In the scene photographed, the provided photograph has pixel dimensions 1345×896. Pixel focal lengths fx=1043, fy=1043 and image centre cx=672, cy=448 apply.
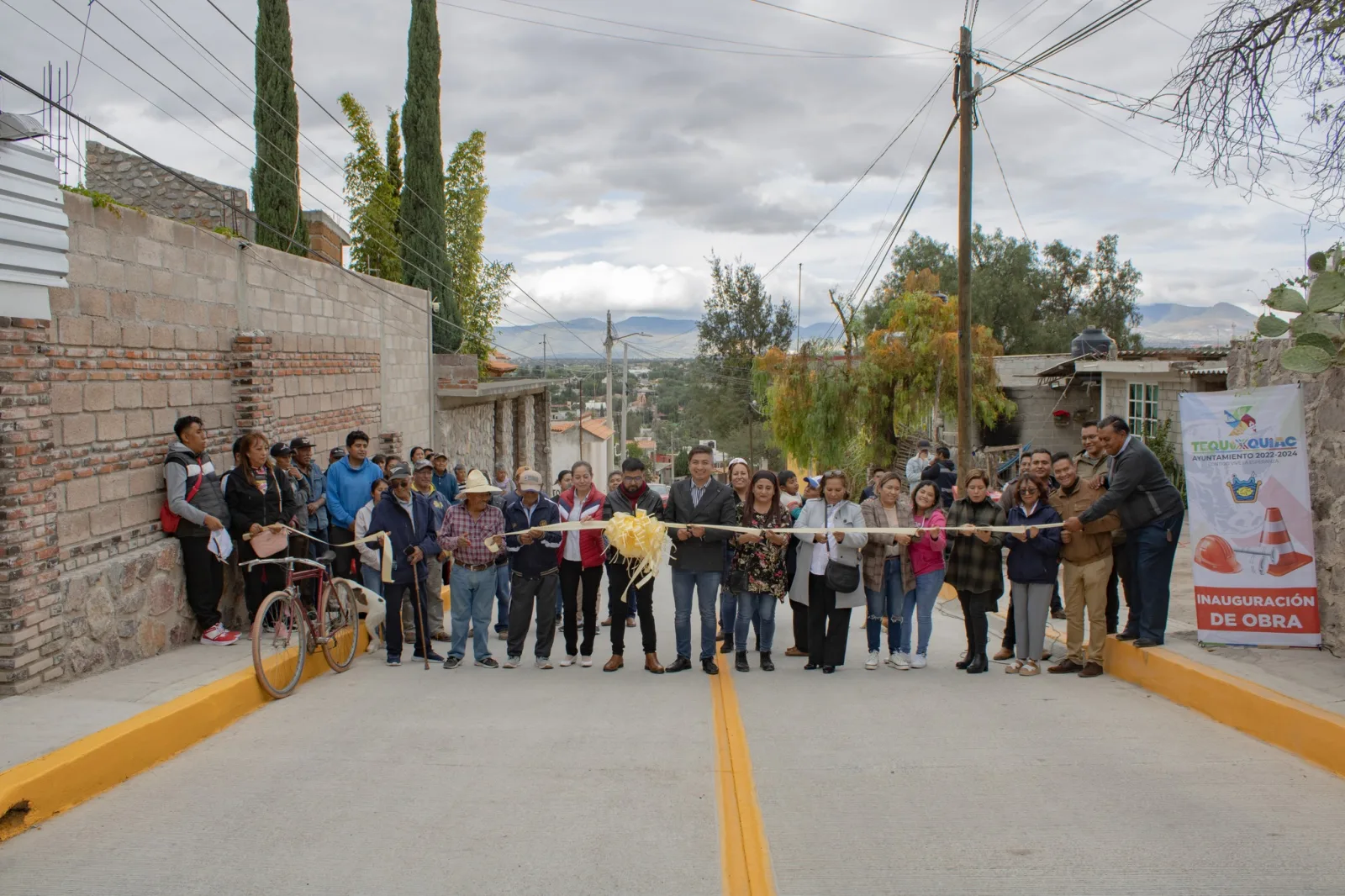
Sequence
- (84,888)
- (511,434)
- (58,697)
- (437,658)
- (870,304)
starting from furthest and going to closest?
(870,304), (511,434), (437,658), (58,697), (84,888)

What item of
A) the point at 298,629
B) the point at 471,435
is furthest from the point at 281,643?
the point at 471,435

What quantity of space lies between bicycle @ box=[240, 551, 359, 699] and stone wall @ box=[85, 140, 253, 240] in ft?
27.3

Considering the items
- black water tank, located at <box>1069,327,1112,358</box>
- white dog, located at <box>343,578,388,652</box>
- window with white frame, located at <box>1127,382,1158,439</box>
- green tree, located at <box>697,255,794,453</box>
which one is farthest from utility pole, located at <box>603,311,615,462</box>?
white dog, located at <box>343,578,388,652</box>

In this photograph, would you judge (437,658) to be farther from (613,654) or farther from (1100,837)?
(1100,837)

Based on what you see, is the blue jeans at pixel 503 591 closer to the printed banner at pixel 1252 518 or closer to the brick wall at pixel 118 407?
the brick wall at pixel 118 407

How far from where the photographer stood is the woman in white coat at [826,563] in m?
8.87

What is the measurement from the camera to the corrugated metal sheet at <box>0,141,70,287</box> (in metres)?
6.89

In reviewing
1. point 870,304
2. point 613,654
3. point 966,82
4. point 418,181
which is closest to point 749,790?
point 613,654

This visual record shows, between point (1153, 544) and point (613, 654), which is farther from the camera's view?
point (613, 654)

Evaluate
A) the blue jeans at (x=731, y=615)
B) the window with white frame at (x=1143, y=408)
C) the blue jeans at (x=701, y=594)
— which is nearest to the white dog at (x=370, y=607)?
the blue jeans at (x=701, y=594)

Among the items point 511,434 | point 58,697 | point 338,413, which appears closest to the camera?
point 58,697

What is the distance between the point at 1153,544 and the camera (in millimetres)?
8219

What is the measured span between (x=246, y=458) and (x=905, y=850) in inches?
261

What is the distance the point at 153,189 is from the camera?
15.7m
